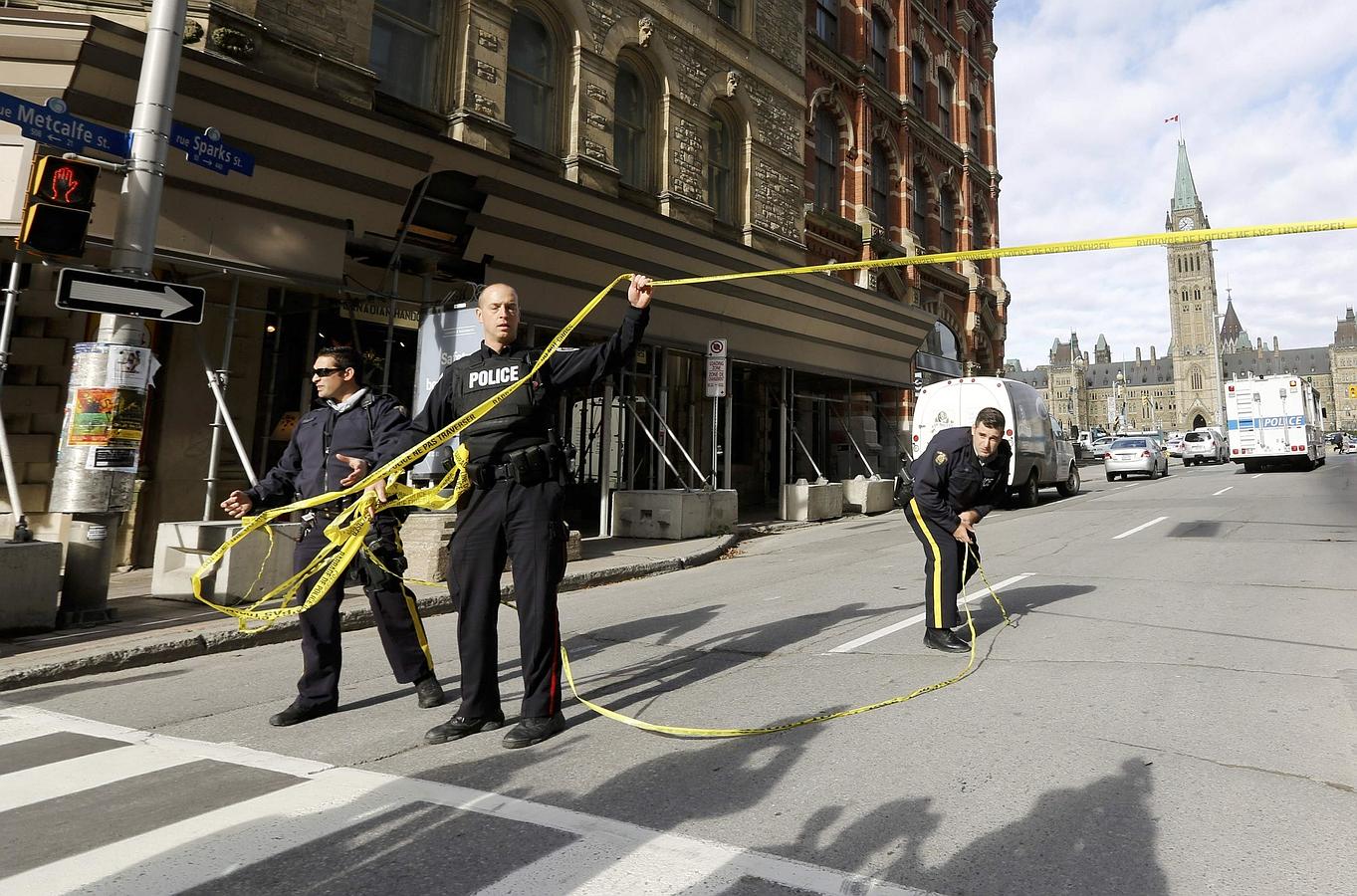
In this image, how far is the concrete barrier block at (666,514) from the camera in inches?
480

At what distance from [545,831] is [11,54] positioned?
868 cm

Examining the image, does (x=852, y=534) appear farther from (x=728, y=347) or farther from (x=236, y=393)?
(x=236, y=393)

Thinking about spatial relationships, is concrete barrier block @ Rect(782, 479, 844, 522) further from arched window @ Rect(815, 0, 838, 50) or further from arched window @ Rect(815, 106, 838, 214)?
arched window @ Rect(815, 0, 838, 50)

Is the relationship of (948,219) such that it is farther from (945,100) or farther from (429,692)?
(429,692)

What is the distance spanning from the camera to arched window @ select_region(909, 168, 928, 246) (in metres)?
24.8

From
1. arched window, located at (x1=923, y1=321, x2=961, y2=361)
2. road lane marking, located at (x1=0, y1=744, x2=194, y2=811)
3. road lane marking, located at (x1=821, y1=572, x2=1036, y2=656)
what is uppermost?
arched window, located at (x1=923, y1=321, x2=961, y2=361)

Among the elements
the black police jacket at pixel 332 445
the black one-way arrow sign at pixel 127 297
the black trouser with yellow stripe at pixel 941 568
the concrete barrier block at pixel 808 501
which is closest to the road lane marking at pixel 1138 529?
the concrete barrier block at pixel 808 501

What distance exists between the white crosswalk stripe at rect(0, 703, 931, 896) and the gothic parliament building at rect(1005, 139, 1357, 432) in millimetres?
128048

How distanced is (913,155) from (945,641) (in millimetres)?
22467

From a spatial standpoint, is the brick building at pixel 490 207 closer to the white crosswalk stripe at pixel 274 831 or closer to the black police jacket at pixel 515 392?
the white crosswalk stripe at pixel 274 831

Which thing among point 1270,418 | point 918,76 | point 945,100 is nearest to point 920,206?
point 918,76

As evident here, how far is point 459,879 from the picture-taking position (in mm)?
2400

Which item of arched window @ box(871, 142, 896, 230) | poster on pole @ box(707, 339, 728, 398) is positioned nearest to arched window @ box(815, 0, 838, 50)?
→ arched window @ box(871, 142, 896, 230)

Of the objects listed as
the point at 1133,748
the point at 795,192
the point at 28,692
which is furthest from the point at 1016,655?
the point at 795,192
